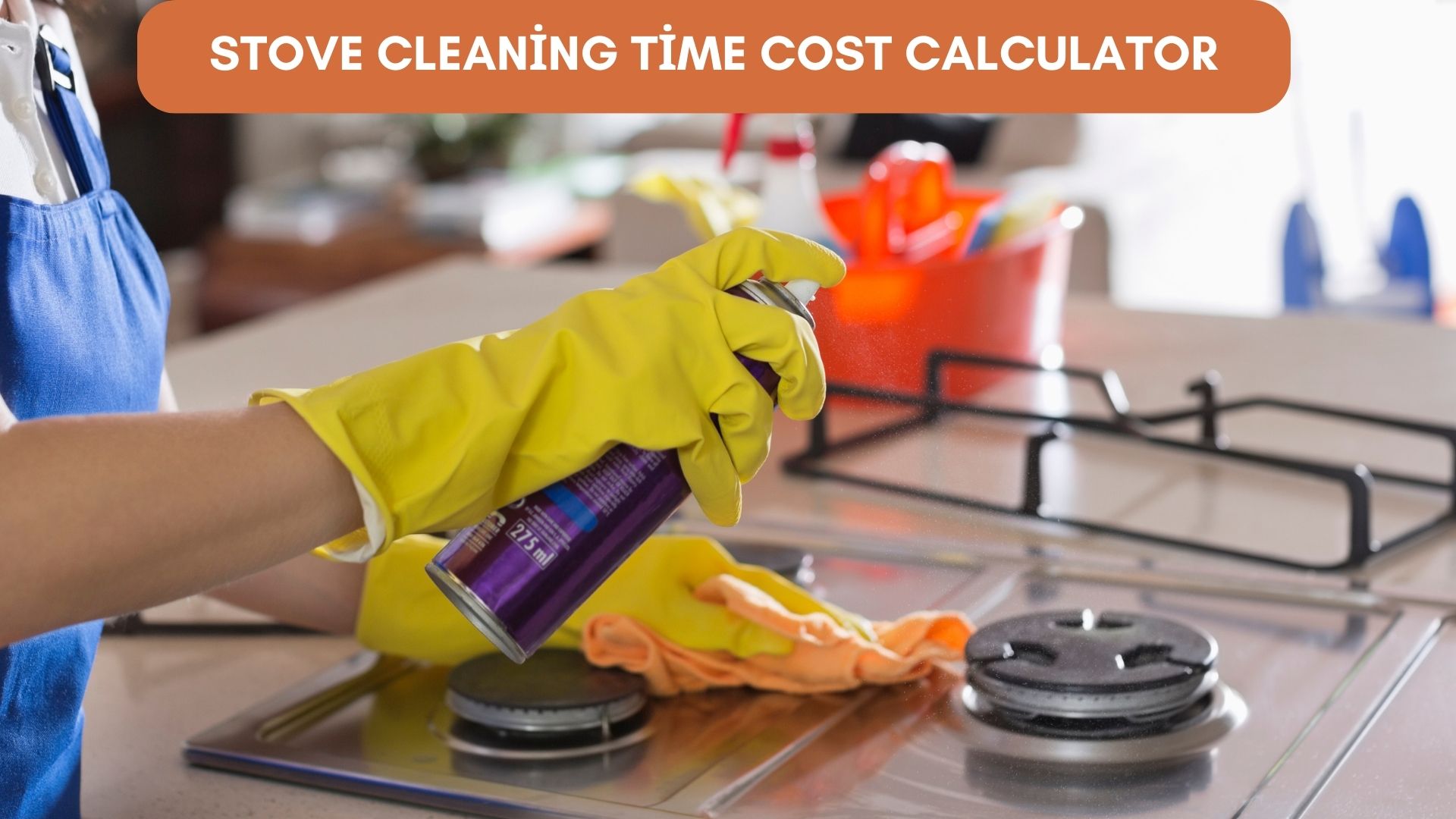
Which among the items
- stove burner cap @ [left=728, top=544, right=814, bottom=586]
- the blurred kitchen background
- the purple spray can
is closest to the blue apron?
the purple spray can

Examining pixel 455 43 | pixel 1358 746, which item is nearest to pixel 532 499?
pixel 1358 746

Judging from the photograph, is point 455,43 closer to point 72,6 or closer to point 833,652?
point 72,6

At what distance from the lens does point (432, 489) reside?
60cm

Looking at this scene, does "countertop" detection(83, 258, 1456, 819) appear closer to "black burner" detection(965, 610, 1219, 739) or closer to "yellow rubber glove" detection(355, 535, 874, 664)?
"yellow rubber glove" detection(355, 535, 874, 664)

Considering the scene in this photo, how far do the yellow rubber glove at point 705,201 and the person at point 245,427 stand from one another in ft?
2.26

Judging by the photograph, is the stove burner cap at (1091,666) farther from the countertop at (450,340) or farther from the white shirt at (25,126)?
the white shirt at (25,126)

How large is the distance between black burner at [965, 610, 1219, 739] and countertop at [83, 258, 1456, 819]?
0.21 meters

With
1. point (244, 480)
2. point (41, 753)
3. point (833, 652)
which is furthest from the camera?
point (833, 652)

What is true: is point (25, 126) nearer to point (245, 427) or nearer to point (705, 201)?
point (245, 427)

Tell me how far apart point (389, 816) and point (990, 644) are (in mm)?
319

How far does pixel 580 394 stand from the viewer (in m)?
0.62

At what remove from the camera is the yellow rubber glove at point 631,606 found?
0.86 m

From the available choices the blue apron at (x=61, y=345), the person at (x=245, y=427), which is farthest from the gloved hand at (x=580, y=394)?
the blue apron at (x=61, y=345)

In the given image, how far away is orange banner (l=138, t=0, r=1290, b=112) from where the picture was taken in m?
1.90
